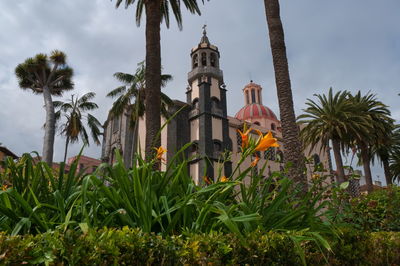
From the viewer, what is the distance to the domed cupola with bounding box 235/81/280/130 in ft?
143

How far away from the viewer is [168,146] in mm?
26734

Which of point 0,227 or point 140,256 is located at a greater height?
point 0,227

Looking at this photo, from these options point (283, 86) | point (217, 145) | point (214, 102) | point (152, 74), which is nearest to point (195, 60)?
point (214, 102)

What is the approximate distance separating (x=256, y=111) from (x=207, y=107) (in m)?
17.7

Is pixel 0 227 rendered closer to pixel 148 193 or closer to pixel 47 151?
pixel 148 193

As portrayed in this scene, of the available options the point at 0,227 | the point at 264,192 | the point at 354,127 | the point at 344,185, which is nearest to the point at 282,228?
the point at 264,192

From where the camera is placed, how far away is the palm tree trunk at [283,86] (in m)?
7.35

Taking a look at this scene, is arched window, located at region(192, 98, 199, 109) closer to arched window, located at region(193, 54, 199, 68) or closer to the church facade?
the church facade

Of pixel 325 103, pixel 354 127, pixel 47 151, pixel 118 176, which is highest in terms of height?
pixel 325 103

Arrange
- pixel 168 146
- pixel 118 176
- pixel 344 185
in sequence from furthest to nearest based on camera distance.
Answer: pixel 168 146 < pixel 344 185 < pixel 118 176

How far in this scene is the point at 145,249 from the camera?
1808 mm

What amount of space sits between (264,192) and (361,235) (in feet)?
4.34

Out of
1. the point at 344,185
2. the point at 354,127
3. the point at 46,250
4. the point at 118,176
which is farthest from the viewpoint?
the point at 354,127

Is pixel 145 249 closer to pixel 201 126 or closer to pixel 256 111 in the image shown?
pixel 201 126
